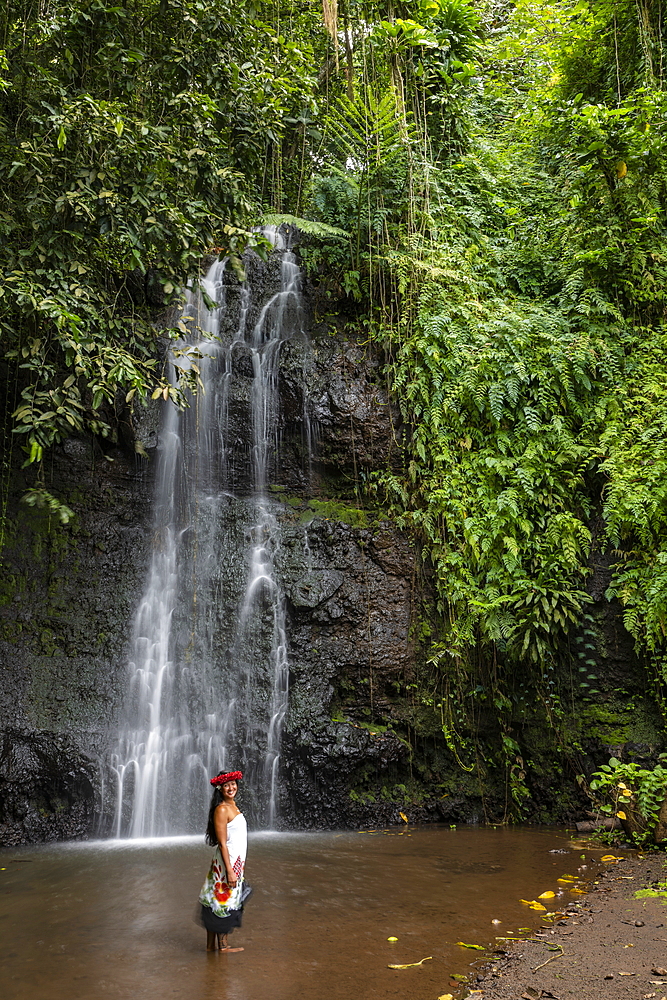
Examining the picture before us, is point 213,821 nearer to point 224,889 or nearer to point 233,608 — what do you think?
point 224,889

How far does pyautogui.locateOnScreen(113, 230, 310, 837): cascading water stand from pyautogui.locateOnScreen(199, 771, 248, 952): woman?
12.2 feet

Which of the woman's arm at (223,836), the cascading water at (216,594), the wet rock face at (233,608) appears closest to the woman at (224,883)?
the woman's arm at (223,836)

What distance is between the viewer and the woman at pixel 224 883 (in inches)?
163

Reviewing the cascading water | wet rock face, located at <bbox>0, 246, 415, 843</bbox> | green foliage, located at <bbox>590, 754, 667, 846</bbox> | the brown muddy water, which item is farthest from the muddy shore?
the cascading water

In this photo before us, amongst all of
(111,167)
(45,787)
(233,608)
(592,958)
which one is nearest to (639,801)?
(592,958)

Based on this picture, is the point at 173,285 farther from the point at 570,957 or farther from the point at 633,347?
the point at 570,957

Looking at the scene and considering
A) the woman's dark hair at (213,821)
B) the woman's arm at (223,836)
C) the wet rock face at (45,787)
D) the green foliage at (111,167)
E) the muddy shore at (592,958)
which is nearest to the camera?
the muddy shore at (592,958)

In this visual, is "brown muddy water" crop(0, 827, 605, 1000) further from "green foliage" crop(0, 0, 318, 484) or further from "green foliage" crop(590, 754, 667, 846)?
"green foliage" crop(0, 0, 318, 484)

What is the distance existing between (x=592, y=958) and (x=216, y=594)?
611cm

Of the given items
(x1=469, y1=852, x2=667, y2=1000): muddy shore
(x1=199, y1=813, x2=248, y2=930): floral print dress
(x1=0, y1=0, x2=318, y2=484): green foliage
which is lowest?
(x1=469, y1=852, x2=667, y2=1000): muddy shore

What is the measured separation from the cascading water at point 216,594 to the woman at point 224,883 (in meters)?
3.72

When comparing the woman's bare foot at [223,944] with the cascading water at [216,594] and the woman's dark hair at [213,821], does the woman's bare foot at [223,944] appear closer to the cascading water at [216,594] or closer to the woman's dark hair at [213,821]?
the woman's dark hair at [213,821]

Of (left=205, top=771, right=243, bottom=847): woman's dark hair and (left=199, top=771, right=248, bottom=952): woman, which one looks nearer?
(left=199, top=771, right=248, bottom=952): woman

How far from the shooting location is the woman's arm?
4141 mm
